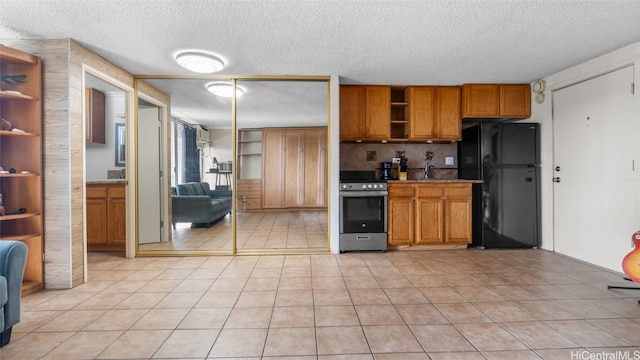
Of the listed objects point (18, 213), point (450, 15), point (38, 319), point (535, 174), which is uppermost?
point (450, 15)

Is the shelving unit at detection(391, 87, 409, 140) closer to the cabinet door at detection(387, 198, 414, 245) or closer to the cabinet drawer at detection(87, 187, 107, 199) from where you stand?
the cabinet door at detection(387, 198, 414, 245)

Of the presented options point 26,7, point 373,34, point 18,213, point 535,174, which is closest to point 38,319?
point 18,213

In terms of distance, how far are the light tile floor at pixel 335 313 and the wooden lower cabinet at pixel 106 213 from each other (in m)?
Answer: 0.70

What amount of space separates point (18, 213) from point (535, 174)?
576 cm

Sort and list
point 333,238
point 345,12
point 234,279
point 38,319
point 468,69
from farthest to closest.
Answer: point 333,238
point 468,69
point 234,279
point 345,12
point 38,319

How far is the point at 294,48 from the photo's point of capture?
9.30 ft

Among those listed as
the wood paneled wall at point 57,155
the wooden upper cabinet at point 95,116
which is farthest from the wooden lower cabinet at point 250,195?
the wood paneled wall at point 57,155

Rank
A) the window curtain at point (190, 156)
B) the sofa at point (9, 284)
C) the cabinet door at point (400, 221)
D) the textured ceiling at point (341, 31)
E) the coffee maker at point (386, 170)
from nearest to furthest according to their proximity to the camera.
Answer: the sofa at point (9, 284) → the textured ceiling at point (341, 31) → the cabinet door at point (400, 221) → the coffee maker at point (386, 170) → the window curtain at point (190, 156)

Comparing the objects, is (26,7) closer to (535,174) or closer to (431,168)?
(431,168)

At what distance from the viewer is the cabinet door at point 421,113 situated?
4.05 m

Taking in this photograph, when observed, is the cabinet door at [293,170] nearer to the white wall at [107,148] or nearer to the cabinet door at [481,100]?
the white wall at [107,148]

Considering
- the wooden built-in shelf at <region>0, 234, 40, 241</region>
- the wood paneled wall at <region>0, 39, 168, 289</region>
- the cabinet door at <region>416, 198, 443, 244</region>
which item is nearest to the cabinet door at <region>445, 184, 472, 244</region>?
the cabinet door at <region>416, 198, 443, 244</region>

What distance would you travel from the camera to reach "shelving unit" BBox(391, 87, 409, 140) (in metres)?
4.16

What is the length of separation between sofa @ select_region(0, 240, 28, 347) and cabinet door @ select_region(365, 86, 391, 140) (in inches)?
141
